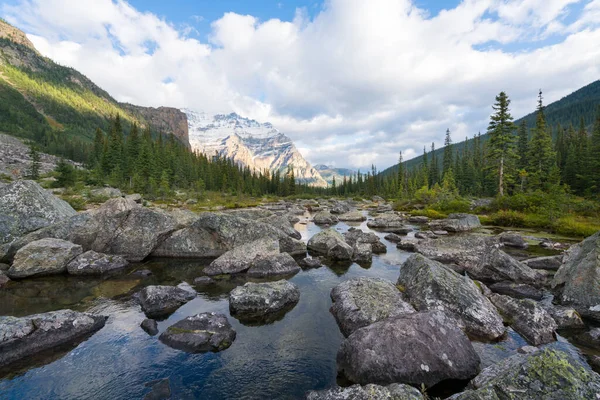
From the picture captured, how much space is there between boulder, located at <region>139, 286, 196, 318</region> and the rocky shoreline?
2.1 inches

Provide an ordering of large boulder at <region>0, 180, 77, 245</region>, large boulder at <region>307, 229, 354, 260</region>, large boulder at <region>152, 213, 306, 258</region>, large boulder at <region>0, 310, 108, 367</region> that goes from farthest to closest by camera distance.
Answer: large boulder at <region>307, 229, 354, 260</region>
large boulder at <region>152, 213, 306, 258</region>
large boulder at <region>0, 180, 77, 245</region>
large boulder at <region>0, 310, 108, 367</region>

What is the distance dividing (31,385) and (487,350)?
1311cm

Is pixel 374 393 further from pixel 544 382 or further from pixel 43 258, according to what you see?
pixel 43 258

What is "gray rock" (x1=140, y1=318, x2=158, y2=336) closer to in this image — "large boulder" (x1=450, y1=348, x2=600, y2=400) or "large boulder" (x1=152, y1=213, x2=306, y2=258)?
"large boulder" (x1=152, y1=213, x2=306, y2=258)

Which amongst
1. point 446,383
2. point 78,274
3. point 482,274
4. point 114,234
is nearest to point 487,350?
point 446,383

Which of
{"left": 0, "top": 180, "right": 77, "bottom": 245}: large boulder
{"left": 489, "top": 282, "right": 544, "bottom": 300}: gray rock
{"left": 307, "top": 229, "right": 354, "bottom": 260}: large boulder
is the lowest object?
{"left": 489, "top": 282, "right": 544, "bottom": 300}: gray rock

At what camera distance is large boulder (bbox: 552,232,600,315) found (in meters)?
10.9

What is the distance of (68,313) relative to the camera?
31.6 ft

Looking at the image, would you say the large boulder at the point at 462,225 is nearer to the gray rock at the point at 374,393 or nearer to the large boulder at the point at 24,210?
the gray rock at the point at 374,393

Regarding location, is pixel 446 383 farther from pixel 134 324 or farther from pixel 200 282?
pixel 200 282

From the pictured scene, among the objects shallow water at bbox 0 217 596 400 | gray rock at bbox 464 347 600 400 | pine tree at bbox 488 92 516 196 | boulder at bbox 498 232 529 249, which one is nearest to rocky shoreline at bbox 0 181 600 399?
gray rock at bbox 464 347 600 400

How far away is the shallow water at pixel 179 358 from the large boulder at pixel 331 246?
23.0ft

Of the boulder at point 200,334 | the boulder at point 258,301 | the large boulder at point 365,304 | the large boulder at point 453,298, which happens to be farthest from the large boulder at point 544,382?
the boulder at point 258,301

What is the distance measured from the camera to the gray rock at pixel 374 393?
548 cm
